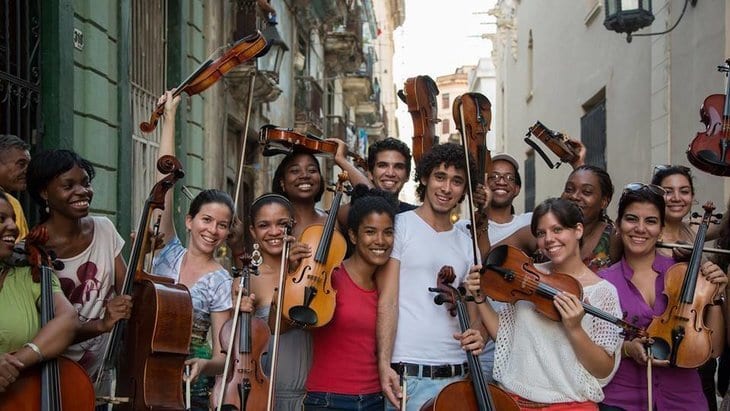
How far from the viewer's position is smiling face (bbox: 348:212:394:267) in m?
3.86

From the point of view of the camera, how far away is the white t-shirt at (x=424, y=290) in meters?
3.84

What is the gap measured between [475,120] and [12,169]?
2.11 metres

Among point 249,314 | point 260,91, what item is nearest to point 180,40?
point 260,91

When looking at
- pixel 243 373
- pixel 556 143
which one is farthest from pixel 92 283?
pixel 556 143

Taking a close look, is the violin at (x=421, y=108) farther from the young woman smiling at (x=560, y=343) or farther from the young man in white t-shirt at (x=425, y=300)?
the young woman smiling at (x=560, y=343)

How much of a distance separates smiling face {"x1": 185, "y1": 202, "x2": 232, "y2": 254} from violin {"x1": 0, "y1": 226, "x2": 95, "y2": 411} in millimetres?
897

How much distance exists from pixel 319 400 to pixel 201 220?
0.97m

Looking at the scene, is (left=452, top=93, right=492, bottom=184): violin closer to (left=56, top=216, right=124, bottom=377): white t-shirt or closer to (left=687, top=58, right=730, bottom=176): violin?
(left=687, top=58, right=730, bottom=176): violin

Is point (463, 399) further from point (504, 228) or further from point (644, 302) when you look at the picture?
point (504, 228)

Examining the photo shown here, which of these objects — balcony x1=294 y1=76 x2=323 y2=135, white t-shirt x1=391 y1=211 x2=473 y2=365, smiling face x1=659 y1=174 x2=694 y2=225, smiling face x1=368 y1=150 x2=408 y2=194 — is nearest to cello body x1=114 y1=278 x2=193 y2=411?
white t-shirt x1=391 y1=211 x2=473 y2=365

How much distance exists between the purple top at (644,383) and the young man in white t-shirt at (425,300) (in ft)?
2.07

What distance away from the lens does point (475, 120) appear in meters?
4.43

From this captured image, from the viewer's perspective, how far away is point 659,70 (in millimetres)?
9242

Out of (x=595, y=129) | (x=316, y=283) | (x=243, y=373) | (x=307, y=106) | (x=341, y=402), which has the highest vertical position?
(x=307, y=106)
